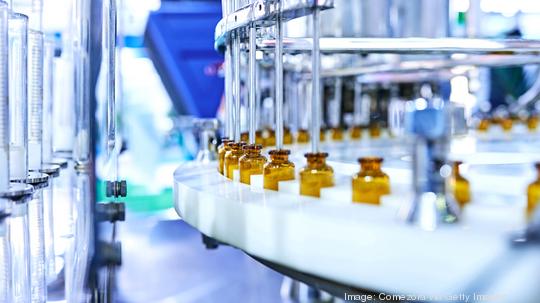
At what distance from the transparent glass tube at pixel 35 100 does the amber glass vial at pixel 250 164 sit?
0.55 metres

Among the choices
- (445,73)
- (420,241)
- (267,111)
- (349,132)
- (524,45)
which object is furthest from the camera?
(445,73)

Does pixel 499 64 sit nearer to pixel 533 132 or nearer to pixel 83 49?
pixel 533 132

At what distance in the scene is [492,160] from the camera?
1.11 meters

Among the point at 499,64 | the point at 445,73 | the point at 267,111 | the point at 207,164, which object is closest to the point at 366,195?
the point at 207,164

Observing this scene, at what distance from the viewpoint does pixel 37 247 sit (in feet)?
2.65

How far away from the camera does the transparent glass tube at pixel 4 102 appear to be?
84 centimetres

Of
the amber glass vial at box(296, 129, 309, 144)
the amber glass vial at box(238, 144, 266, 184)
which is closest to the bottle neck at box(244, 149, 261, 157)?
the amber glass vial at box(238, 144, 266, 184)

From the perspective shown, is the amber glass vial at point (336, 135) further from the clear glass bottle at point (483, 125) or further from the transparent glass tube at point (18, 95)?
the transparent glass tube at point (18, 95)

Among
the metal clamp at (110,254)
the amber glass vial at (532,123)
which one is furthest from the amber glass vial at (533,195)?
the amber glass vial at (532,123)

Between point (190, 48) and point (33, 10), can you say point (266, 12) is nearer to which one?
point (33, 10)

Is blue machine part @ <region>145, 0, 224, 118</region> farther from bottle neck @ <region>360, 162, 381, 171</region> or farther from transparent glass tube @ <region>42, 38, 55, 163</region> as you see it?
bottle neck @ <region>360, 162, 381, 171</region>

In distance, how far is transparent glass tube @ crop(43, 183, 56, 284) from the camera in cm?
74

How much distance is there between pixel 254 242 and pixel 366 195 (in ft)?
0.39

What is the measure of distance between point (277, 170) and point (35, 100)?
25.7 inches
